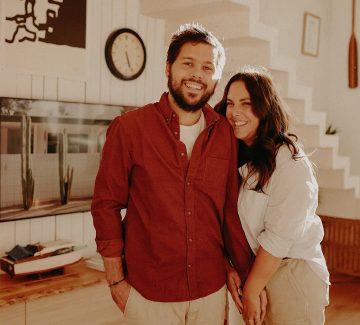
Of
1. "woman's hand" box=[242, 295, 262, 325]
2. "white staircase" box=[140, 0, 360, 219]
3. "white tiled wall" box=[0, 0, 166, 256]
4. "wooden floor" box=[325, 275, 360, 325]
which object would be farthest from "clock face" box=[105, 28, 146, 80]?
"wooden floor" box=[325, 275, 360, 325]

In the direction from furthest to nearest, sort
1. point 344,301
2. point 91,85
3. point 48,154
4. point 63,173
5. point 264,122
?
point 344,301 → point 91,85 → point 63,173 → point 48,154 → point 264,122

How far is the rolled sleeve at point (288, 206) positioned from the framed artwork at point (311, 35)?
339cm

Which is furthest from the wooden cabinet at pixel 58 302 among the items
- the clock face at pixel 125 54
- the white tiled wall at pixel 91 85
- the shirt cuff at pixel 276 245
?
the clock face at pixel 125 54

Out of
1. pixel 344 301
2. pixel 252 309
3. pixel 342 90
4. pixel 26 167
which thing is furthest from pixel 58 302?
pixel 342 90

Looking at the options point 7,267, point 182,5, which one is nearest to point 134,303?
point 7,267

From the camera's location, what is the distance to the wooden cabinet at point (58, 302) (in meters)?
2.38

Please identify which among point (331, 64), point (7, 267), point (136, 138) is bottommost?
point (7, 267)

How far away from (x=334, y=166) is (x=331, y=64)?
160 centimetres

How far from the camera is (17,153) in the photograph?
276cm

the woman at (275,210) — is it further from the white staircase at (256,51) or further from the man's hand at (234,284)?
the white staircase at (256,51)

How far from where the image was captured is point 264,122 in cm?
188

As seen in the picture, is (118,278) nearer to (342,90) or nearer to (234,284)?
(234,284)

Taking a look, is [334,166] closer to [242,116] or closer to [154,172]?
[242,116]

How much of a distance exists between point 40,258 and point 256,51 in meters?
1.83
